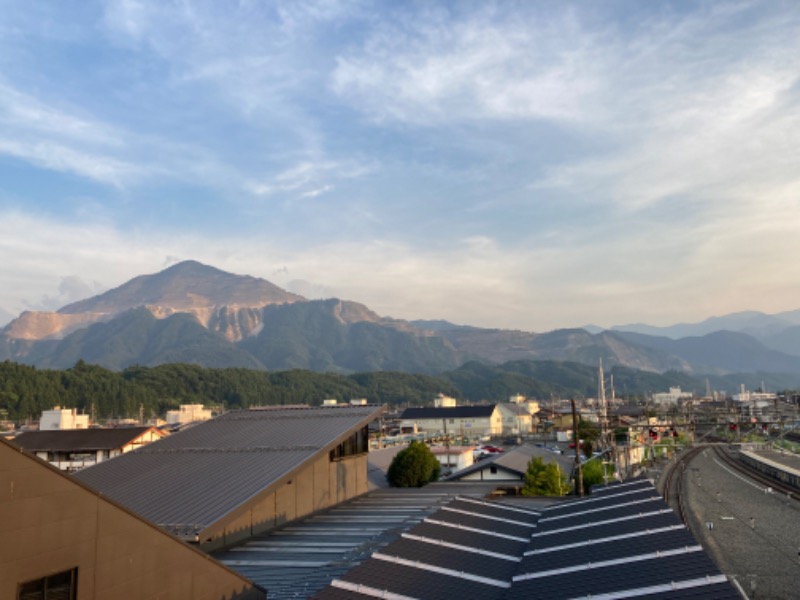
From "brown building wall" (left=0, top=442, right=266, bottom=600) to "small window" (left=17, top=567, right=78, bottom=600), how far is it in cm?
8

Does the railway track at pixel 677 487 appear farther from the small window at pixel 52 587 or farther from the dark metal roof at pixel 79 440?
the dark metal roof at pixel 79 440

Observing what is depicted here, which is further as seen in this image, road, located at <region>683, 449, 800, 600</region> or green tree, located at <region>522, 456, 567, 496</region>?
green tree, located at <region>522, 456, 567, 496</region>

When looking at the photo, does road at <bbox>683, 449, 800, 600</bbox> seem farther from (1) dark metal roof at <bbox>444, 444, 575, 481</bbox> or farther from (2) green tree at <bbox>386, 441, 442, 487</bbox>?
(2) green tree at <bbox>386, 441, 442, 487</bbox>

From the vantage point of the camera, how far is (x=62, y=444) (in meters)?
60.5

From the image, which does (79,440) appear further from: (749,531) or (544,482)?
(749,531)

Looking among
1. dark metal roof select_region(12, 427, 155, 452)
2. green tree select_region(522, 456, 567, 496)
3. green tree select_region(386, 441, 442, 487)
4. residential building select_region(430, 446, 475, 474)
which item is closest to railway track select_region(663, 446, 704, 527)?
green tree select_region(522, 456, 567, 496)

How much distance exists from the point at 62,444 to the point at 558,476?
4958 cm

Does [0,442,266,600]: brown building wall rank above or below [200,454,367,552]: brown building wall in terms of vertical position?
above

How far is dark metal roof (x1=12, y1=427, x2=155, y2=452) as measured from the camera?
59906 millimetres

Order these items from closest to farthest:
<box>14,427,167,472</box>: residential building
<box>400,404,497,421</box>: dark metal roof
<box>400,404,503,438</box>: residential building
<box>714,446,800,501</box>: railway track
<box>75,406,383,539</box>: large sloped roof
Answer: <box>75,406,383,539</box>: large sloped roof < <box>714,446,800,501</box>: railway track < <box>14,427,167,472</box>: residential building < <box>400,404,503,438</box>: residential building < <box>400,404,497,421</box>: dark metal roof

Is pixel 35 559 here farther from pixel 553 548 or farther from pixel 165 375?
pixel 165 375

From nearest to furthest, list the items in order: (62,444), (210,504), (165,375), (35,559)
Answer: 1. (35,559)
2. (210,504)
3. (62,444)
4. (165,375)

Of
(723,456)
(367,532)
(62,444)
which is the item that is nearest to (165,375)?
(62,444)

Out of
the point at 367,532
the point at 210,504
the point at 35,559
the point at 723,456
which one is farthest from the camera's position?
the point at 723,456
